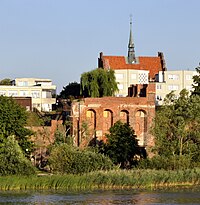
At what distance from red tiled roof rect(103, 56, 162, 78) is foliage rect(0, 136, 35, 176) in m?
49.1

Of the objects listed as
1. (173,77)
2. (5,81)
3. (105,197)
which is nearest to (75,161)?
(105,197)

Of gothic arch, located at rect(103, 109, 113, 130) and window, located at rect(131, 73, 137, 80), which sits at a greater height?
window, located at rect(131, 73, 137, 80)

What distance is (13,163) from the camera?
5512 cm

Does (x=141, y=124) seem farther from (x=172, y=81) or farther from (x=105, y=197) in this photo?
(x=172, y=81)

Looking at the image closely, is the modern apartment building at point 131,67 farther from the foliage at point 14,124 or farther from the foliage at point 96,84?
the foliage at point 14,124

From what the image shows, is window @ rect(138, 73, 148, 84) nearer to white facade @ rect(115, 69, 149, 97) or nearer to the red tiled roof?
white facade @ rect(115, 69, 149, 97)

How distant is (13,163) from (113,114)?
55.2 feet

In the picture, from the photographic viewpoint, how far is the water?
46438mm

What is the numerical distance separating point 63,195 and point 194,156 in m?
14.5

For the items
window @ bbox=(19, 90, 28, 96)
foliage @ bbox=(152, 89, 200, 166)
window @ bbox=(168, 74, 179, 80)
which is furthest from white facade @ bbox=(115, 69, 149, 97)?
foliage @ bbox=(152, 89, 200, 166)

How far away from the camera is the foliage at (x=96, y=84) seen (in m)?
83.1

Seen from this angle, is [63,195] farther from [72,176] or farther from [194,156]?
[194,156]

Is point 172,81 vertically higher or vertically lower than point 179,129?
higher

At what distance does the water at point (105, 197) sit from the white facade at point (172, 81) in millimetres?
54091
